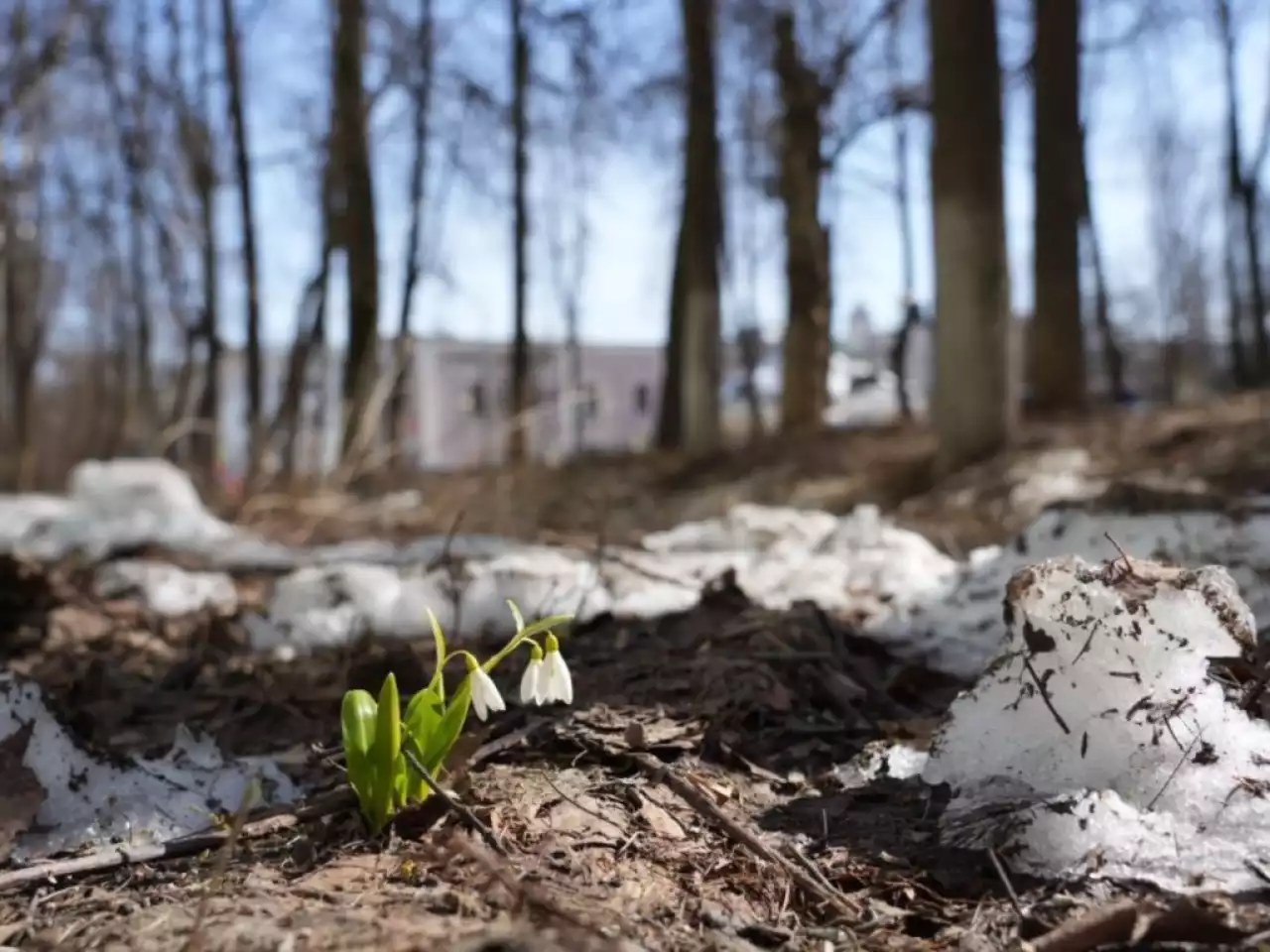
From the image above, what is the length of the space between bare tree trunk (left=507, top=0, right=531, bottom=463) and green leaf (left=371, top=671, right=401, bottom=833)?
1225cm

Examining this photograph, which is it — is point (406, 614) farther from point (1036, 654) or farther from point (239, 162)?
point (239, 162)

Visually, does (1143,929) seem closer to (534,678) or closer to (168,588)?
(534,678)

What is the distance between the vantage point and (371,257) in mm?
12445

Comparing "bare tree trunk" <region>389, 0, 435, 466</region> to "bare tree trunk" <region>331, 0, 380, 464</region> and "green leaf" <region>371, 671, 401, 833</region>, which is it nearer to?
"bare tree trunk" <region>331, 0, 380, 464</region>

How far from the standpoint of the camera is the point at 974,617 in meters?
3.62

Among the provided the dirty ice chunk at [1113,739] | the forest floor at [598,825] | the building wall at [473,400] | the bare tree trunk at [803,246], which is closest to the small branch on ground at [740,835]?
the forest floor at [598,825]

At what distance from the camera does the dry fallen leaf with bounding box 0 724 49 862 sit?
6.57ft

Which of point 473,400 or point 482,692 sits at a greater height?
point 473,400

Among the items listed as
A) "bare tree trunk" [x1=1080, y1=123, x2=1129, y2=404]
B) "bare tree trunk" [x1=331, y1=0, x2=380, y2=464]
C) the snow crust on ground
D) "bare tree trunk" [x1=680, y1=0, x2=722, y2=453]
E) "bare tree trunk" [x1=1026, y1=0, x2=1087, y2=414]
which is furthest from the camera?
"bare tree trunk" [x1=1080, y1=123, x2=1129, y2=404]

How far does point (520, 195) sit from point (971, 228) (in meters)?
8.47

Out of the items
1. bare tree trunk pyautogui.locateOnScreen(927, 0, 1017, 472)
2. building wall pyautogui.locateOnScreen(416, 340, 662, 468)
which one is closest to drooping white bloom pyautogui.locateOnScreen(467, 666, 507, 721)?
bare tree trunk pyautogui.locateOnScreen(927, 0, 1017, 472)

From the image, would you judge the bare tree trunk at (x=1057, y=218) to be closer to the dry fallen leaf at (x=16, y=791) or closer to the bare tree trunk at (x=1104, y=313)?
the bare tree trunk at (x=1104, y=313)

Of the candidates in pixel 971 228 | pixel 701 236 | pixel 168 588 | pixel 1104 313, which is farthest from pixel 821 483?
pixel 1104 313

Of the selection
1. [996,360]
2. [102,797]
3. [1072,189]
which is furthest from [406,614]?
[1072,189]
